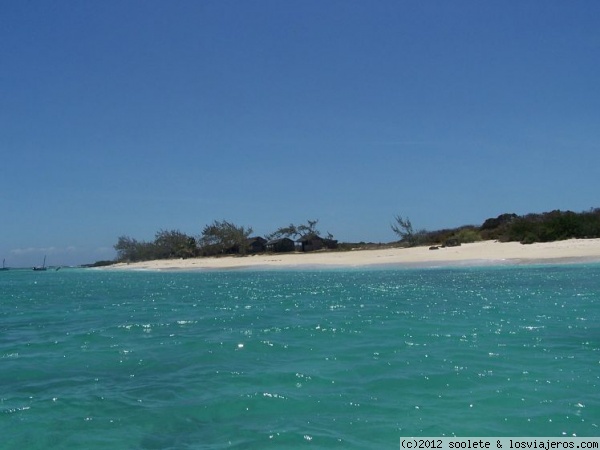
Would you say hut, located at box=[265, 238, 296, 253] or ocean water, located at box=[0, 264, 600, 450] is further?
hut, located at box=[265, 238, 296, 253]

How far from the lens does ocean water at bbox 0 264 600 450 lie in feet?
17.6

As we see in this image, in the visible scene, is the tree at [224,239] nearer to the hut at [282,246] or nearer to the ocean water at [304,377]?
the hut at [282,246]

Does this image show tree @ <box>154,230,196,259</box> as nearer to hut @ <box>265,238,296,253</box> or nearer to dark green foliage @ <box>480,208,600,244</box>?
hut @ <box>265,238,296,253</box>

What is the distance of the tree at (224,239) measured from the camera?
2749 inches

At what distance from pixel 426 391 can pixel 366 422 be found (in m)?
1.15

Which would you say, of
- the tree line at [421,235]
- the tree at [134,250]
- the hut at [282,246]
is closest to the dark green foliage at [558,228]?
the tree line at [421,235]

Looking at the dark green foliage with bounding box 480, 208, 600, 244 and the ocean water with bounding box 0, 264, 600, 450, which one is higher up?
→ the dark green foliage with bounding box 480, 208, 600, 244

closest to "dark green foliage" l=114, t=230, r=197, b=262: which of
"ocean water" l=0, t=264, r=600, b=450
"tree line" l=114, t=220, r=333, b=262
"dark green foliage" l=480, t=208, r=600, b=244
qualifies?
"tree line" l=114, t=220, r=333, b=262

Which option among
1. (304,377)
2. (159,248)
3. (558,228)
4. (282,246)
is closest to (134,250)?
(159,248)

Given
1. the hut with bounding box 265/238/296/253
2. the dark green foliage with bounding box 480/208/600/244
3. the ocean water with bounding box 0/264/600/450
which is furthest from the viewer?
the hut with bounding box 265/238/296/253

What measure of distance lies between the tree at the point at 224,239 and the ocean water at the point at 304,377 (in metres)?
55.5

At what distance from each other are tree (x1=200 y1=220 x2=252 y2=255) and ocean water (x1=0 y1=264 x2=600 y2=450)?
55.5 metres

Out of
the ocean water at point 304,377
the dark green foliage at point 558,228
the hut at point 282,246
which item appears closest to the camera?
the ocean water at point 304,377

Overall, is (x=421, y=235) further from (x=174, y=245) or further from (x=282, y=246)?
(x=174, y=245)
